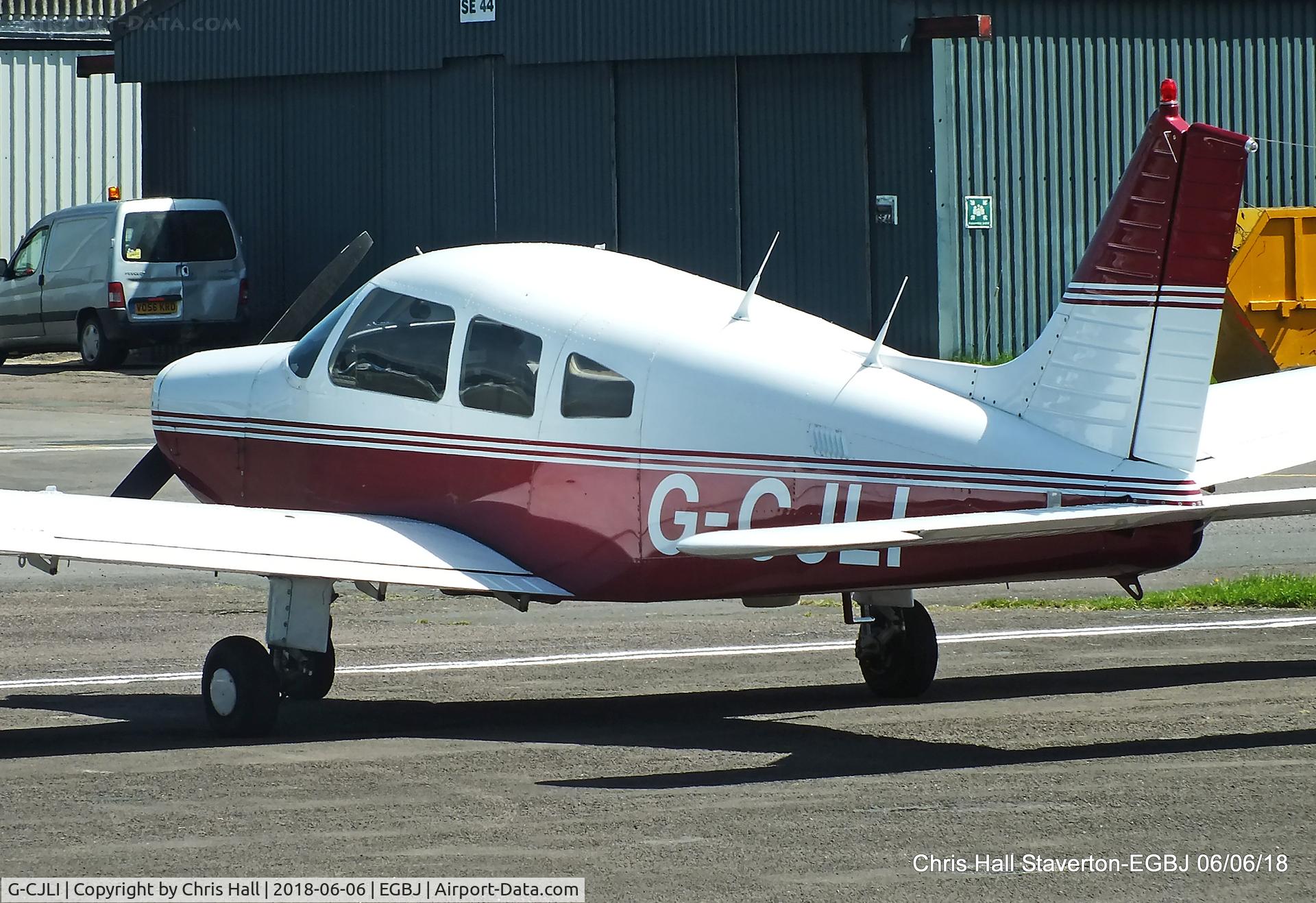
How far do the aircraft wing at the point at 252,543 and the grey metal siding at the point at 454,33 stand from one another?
19.9 m

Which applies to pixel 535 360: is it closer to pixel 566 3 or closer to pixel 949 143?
pixel 949 143

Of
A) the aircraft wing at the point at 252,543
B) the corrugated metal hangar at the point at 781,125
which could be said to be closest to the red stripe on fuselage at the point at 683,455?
the aircraft wing at the point at 252,543

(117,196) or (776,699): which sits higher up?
(117,196)

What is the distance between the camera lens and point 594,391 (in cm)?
1045

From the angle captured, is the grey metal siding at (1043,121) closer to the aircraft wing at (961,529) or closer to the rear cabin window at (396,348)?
the rear cabin window at (396,348)

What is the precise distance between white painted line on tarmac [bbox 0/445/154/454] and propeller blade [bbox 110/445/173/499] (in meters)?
10.9

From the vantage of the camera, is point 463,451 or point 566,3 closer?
point 463,451

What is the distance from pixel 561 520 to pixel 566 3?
23147 millimetres

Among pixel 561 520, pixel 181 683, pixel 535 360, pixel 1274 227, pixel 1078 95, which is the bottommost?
pixel 181 683

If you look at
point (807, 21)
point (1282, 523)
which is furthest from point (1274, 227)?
point (1282, 523)

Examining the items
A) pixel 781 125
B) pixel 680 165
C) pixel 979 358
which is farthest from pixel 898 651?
pixel 680 165

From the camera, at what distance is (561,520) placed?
10.5m

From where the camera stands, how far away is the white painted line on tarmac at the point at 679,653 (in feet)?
40.6

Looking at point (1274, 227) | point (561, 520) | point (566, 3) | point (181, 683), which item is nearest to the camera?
point (561, 520)
